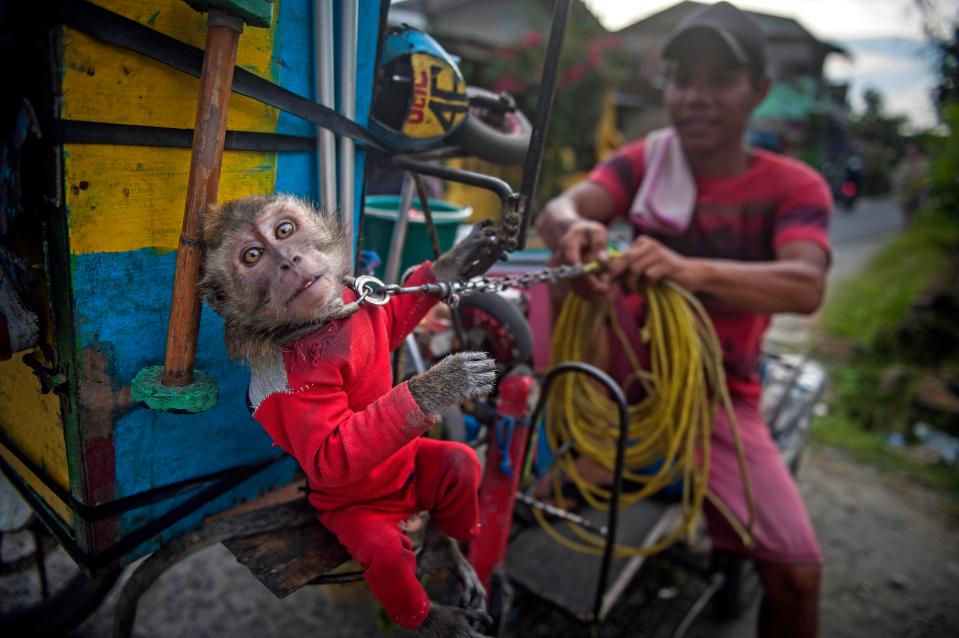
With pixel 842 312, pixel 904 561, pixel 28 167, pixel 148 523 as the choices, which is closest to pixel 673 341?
pixel 148 523

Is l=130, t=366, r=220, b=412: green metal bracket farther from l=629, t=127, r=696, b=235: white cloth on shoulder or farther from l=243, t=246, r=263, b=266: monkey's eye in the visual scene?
l=629, t=127, r=696, b=235: white cloth on shoulder

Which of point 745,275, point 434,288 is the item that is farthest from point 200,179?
point 745,275

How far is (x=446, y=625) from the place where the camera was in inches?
57.5

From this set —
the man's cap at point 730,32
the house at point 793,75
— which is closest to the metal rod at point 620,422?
the man's cap at point 730,32

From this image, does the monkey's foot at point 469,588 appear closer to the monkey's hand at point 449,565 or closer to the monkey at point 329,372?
the monkey's hand at point 449,565

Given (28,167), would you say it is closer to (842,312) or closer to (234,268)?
(234,268)

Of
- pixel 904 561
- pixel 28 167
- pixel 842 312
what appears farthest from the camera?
pixel 842 312

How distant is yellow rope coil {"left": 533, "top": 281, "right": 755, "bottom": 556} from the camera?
2.32m

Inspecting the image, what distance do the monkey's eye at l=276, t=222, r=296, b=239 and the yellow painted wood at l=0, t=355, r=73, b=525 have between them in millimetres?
637

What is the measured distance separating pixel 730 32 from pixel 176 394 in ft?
9.12

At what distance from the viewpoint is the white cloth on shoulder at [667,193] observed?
9.61ft

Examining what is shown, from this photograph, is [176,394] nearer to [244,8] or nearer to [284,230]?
[284,230]

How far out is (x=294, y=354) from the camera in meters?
1.27

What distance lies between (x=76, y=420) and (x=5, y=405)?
0.48 meters
